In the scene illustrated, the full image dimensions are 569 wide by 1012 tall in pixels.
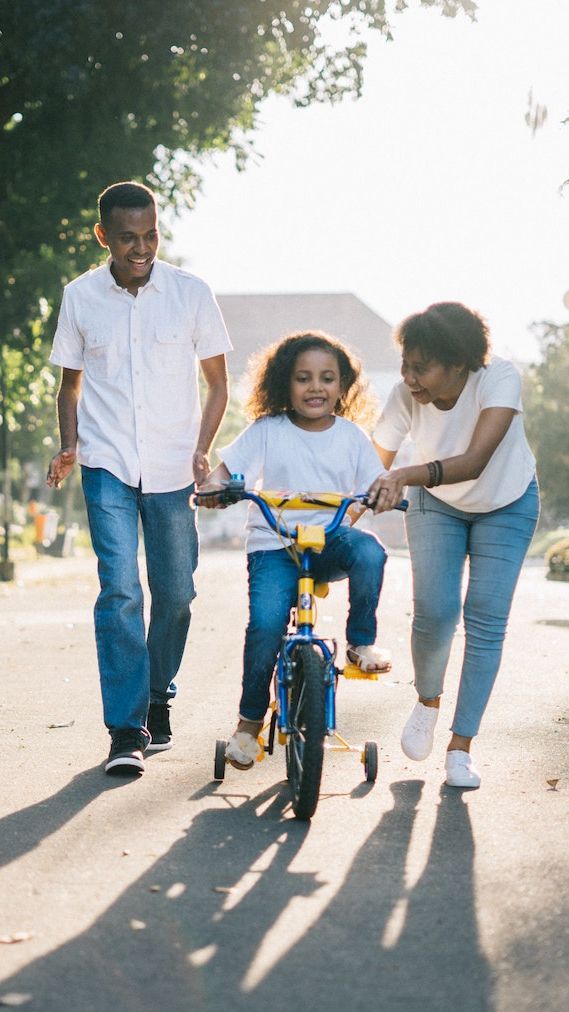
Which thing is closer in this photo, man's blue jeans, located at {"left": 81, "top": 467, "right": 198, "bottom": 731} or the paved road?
the paved road

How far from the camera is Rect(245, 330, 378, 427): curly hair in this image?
5.68 metres

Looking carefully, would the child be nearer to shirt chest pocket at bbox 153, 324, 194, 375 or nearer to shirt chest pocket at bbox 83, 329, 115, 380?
shirt chest pocket at bbox 153, 324, 194, 375

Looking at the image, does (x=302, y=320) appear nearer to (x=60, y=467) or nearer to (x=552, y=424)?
(x=552, y=424)

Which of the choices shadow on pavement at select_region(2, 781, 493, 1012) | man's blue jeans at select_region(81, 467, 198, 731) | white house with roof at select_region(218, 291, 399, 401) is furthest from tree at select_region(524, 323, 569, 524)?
white house with roof at select_region(218, 291, 399, 401)

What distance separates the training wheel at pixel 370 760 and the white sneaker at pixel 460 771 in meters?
0.26

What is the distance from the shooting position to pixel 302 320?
100812mm

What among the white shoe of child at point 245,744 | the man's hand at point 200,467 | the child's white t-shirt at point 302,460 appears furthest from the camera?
the man's hand at point 200,467

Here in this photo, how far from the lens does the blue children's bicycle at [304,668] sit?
4.81 metres

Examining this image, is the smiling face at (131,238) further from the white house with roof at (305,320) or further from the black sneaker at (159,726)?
the white house with roof at (305,320)

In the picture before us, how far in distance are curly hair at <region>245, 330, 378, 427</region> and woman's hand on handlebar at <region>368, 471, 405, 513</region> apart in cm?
61

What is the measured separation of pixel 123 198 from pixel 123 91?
12374mm

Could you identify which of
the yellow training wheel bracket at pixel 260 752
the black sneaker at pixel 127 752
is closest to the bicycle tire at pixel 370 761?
the yellow training wheel bracket at pixel 260 752

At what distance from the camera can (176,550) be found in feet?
20.6

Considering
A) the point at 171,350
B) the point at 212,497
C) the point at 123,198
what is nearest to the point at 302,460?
the point at 212,497
